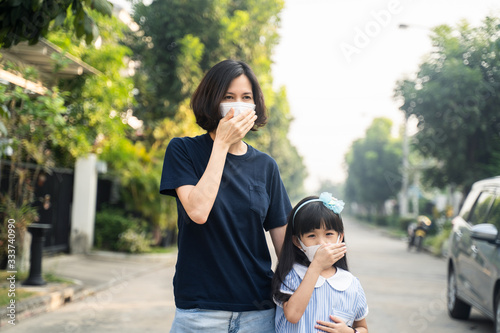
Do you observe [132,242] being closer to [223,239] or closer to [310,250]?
[310,250]

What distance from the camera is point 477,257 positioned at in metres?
5.96

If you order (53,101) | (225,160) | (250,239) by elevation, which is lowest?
(250,239)

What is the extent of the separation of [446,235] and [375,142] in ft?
99.6

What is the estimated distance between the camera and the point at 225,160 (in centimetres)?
203

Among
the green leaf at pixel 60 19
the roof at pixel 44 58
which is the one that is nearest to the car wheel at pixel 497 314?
the green leaf at pixel 60 19

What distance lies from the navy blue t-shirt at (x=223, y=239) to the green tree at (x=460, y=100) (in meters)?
9.25

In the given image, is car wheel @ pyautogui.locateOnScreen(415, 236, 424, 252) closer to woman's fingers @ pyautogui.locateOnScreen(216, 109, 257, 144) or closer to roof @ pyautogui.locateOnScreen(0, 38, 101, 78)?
roof @ pyautogui.locateOnScreen(0, 38, 101, 78)

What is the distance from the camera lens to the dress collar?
7.39 feet

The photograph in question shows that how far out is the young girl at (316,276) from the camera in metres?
2.11

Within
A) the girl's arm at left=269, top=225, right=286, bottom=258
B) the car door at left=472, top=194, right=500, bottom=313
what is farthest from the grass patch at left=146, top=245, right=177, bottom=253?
the girl's arm at left=269, top=225, right=286, bottom=258

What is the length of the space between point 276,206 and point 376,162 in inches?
1828

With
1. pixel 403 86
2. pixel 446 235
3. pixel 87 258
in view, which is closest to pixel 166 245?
pixel 87 258

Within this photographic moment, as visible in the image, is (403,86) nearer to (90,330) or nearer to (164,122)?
(164,122)

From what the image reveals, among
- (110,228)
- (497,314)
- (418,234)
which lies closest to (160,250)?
(110,228)
